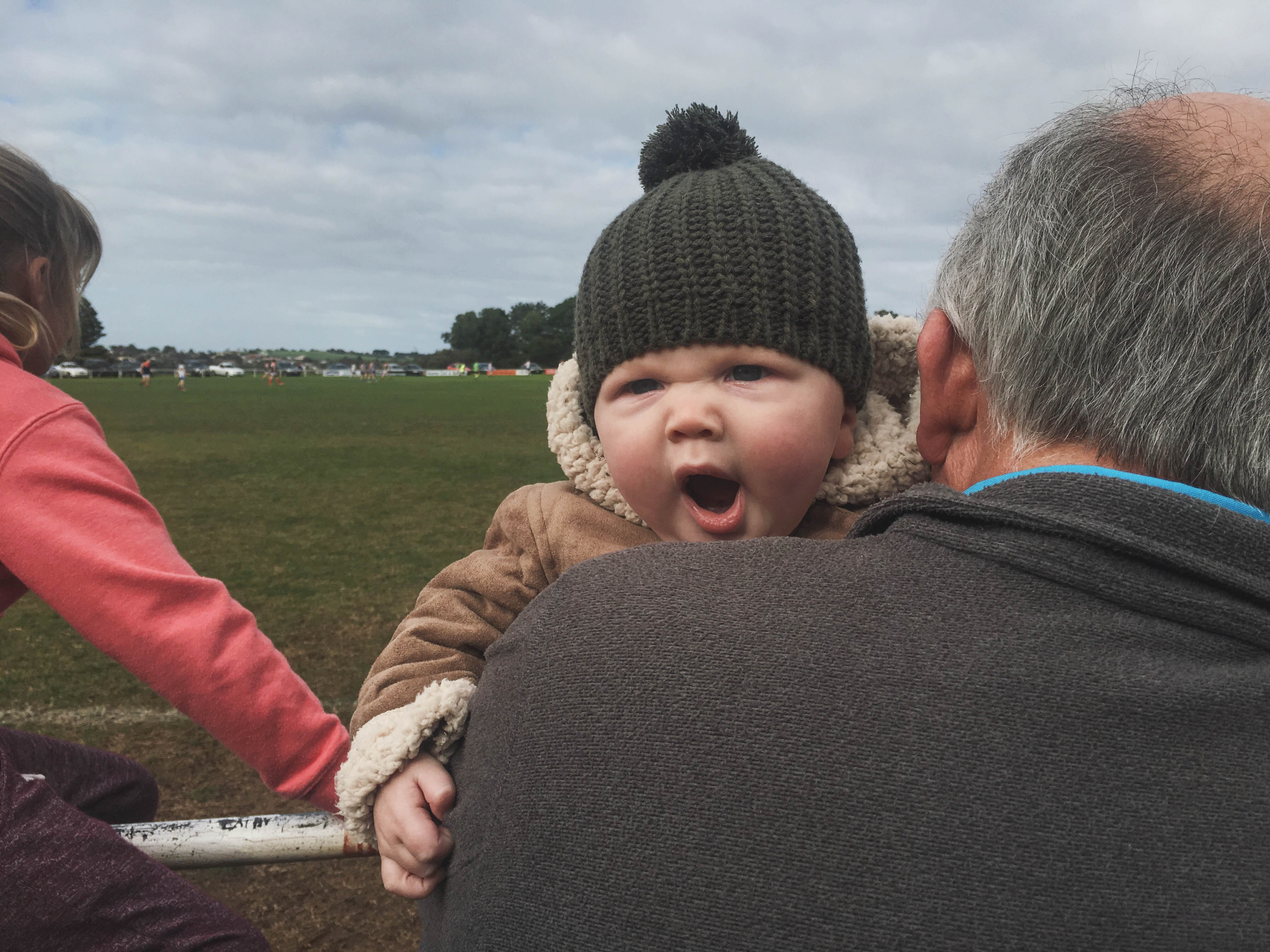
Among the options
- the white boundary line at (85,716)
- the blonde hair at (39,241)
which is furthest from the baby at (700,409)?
the white boundary line at (85,716)

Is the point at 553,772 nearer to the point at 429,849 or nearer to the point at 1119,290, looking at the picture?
the point at 429,849

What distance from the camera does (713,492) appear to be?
6.10 feet

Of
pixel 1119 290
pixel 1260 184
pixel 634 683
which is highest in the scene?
pixel 1260 184

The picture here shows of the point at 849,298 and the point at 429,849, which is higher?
the point at 849,298

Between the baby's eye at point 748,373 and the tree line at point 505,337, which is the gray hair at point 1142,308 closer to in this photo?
the baby's eye at point 748,373

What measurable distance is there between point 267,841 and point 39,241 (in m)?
1.60

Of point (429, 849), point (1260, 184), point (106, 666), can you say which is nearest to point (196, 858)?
point (429, 849)

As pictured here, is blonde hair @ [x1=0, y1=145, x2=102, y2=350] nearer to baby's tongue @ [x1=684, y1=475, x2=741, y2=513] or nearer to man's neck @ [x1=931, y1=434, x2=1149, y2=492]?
baby's tongue @ [x1=684, y1=475, x2=741, y2=513]

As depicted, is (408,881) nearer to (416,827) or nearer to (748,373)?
(416,827)

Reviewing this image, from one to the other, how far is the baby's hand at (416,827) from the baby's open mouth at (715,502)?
0.70 metres

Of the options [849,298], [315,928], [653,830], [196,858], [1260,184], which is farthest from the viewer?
[315,928]

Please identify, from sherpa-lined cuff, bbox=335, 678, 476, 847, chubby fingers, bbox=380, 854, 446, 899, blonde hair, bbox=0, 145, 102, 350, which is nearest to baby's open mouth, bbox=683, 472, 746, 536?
sherpa-lined cuff, bbox=335, 678, 476, 847

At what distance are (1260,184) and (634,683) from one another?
0.90 metres

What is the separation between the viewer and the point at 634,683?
37.6 inches
